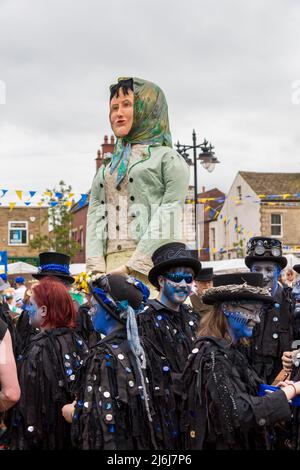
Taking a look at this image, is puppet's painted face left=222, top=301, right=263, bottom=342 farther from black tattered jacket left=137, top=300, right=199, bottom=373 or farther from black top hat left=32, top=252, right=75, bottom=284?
black top hat left=32, top=252, right=75, bottom=284

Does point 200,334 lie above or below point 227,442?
above

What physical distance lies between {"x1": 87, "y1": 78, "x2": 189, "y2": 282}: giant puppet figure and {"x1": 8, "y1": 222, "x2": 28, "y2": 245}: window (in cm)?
3651

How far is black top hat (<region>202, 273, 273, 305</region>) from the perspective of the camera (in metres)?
3.91

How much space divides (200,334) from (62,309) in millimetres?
1215

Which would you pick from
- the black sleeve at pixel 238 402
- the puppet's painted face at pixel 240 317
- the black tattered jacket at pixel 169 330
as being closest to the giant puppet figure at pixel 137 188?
the black tattered jacket at pixel 169 330

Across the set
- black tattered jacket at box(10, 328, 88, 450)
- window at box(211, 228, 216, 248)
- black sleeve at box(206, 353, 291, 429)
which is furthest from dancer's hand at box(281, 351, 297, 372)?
window at box(211, 228, 216, 248)

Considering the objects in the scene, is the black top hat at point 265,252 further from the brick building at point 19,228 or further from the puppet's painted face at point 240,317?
the brick building at point 19,228

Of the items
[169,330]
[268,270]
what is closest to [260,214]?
[268,270]

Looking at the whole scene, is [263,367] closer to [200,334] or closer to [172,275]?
[172,275]

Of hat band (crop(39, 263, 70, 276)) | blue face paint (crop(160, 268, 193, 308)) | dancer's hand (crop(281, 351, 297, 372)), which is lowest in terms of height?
dancer's hand (crop(281, 351, 297, 372))

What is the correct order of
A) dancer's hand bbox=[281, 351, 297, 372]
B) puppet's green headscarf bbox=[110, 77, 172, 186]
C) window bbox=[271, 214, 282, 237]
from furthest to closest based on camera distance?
window bbox=[271, 214, 282, 237], puppet's green headscarf bbox=[110, 77, 172, 186], dancer's hand bbox=[281, 351, 297, 372]

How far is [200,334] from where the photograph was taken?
393 cm

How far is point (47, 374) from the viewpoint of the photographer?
449 centimetres
